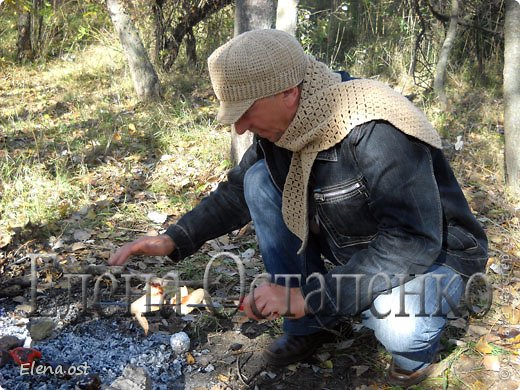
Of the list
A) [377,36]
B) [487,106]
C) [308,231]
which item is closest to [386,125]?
[308,231]

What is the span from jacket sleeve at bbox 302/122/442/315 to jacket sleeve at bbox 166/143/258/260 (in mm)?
614

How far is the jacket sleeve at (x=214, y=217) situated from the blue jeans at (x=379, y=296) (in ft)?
0.32

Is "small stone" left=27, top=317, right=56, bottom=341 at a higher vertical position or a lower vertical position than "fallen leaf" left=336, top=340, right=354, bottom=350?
higher

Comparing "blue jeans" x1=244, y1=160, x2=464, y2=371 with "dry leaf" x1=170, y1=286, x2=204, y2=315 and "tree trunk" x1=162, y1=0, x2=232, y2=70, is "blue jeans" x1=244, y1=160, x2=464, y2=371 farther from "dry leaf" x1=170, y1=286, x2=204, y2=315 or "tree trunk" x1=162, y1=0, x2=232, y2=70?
"tree trunk" x1=162, y1=0, x2=232, y2=70

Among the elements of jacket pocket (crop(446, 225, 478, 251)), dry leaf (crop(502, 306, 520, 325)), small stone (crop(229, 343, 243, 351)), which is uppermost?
jacket pocket (crop(446, 225, 478, 251))

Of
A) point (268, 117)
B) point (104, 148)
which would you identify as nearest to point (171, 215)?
point (104, 148)

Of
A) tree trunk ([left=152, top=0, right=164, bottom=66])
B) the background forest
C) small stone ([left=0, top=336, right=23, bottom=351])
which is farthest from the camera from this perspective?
tree trunk ([left=152, top=0, right=164, bottom=66])

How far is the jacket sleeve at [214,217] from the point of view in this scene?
2.58m

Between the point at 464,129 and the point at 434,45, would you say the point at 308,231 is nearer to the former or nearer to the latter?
the point at 464,129

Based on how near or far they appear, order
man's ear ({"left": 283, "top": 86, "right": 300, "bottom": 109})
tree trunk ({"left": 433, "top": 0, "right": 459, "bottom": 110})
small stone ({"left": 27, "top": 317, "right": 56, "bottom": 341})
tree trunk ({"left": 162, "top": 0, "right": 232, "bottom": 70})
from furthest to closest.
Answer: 1. tree trunk ({"left": 162, "top": 0, "right": 232, "bottom": 70})
2. tree trunk ({"left": 433, "top": 0, "right": 459, "bottom": 110})
3. small stone ({"left": 27, "top": 317, "right": 56, "bottom": 341})
4. man's ear ({"left": 283, "top": 86, "right": 300, "bottom": 109})

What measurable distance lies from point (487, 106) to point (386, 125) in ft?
14.2

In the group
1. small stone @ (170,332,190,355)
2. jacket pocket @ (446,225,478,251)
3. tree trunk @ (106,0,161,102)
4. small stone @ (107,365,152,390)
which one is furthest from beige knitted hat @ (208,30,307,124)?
tree trunk @ (106,0,161,102)

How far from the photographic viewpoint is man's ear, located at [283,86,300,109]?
2100 mm

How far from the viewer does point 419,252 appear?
6.79 ft
